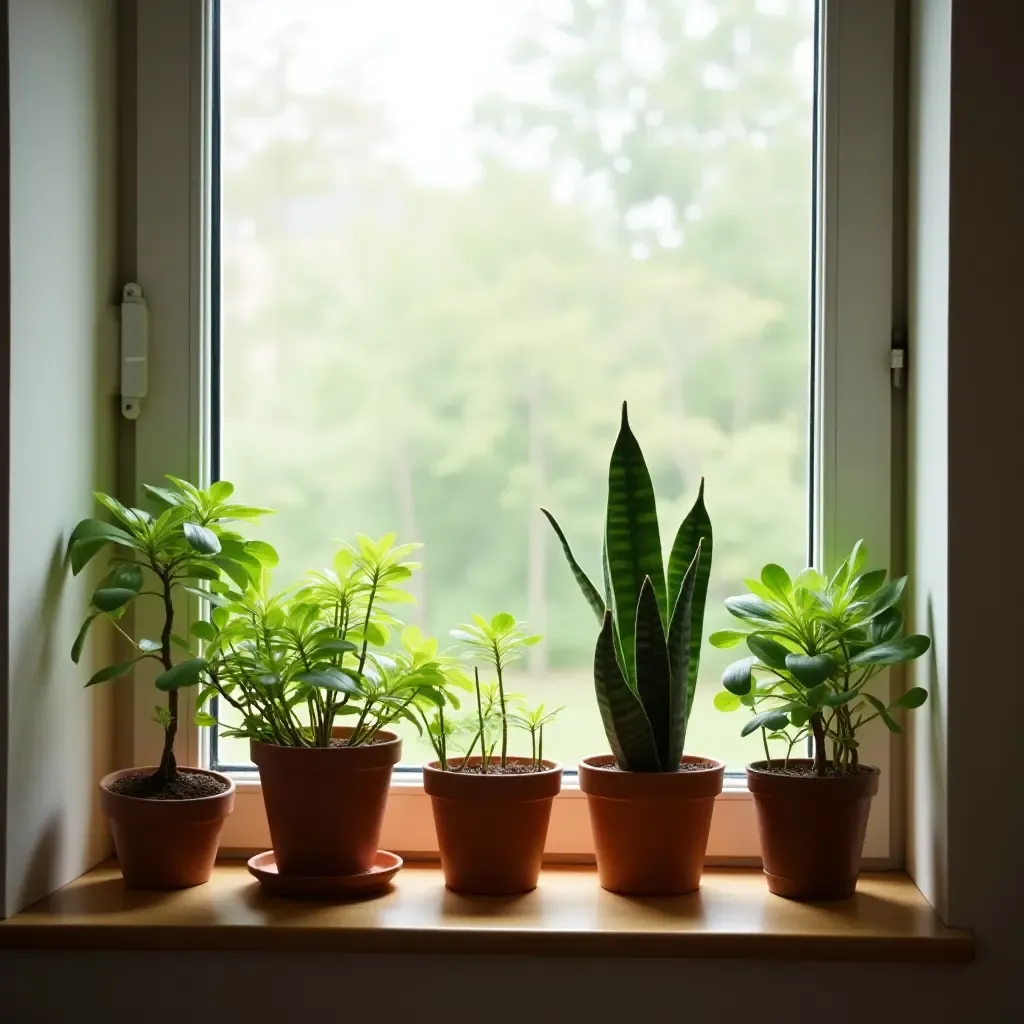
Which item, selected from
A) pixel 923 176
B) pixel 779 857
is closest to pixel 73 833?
pixel 779 857

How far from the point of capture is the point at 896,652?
4.18 feet

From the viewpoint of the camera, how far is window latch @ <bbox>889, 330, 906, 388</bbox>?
1.46 m

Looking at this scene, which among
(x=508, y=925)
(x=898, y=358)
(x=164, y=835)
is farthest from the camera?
(x=898, y=358)

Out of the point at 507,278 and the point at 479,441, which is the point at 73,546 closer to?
the point at 479,441

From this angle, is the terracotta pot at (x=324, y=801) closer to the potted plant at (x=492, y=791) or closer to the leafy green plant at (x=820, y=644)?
the potted plant at (x=492, y=791)

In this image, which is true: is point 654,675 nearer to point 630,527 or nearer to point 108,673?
point 630,527

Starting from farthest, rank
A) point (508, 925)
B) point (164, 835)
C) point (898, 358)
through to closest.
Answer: point (898, 358)
point (164, 835)
point (508, 925)

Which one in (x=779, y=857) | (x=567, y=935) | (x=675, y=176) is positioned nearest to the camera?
(x=567, y=935)

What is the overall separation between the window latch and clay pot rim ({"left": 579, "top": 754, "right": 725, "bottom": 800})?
0.54 metres

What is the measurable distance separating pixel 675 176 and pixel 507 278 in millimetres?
257

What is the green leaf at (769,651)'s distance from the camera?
1.32m

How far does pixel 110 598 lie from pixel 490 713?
1.51 feet

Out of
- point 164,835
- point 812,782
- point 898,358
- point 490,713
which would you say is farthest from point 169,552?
point 898,358

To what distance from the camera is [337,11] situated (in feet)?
5.11
